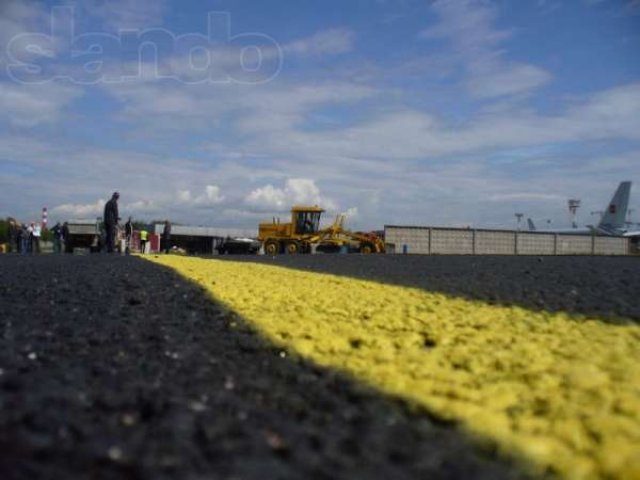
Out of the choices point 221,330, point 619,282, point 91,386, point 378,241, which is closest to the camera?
point 91,386

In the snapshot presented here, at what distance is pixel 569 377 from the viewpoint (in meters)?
2.41

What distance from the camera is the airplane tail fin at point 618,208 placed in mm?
58750

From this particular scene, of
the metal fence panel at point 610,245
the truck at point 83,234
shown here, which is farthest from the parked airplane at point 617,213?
the truck at point 83,234

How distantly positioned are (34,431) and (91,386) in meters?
0.52

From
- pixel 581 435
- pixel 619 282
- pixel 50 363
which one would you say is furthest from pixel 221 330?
pixel 619 282

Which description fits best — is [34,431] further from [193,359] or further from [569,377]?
[569,377]

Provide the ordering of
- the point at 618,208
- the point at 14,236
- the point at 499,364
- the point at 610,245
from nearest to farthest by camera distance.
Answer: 1. the point at 499,364
2. the point at 14,236
3. the point at 610,245
4. the point at 618,208

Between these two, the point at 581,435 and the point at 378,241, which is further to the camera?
the point at 378,241

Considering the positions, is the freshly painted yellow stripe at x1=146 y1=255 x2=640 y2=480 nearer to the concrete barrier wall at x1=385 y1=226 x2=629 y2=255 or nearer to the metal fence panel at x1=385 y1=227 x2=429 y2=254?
the concrete barrier wall at x1=385 y1=226 x2=629 y2=255

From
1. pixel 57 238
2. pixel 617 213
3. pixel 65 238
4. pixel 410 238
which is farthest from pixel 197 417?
pixel 617 213

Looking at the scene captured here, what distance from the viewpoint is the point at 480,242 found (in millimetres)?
32938

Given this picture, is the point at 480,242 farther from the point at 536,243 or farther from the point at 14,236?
the point at 14,236

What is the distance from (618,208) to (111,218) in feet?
188

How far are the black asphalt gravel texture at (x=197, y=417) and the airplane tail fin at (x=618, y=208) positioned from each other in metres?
63.5
